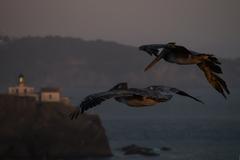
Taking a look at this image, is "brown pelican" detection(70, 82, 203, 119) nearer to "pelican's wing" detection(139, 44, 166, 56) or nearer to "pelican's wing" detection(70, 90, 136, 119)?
"pelican's wing" detection(70, 90, 136, 119)

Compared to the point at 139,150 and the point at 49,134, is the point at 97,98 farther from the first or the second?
the point at 139,150

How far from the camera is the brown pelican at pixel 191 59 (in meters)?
5.58

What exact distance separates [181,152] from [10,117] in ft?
84.8

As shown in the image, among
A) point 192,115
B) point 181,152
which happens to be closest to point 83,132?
point 181,152

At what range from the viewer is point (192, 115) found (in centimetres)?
19375

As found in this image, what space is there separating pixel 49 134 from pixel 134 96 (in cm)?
10383

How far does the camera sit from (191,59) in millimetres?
5625

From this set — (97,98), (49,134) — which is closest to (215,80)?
(97,98)

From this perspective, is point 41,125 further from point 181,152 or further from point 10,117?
point 181,152

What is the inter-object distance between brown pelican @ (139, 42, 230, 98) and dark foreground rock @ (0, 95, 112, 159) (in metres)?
93.5

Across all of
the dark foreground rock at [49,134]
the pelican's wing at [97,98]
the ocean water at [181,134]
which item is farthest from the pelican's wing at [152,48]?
the ocean water at [181,134]

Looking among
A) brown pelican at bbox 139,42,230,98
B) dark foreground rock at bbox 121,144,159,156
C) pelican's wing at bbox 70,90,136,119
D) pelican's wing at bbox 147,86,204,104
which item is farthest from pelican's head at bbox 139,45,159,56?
dark foreground rock at bbox 121,144,159,156

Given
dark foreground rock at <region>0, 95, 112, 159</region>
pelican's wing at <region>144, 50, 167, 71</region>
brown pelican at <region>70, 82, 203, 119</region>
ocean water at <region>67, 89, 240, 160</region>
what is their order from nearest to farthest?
brown pelican at <region>70, 82, 203, 119</region> → pelican's wing at <region>144, 50, 167, 71</region> → dark foreground rock at <region>0, 95, 112, 159</region> → ocean water at <region>67, 89, 240, 160</region>

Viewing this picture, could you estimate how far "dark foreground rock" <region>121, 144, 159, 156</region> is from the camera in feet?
355
